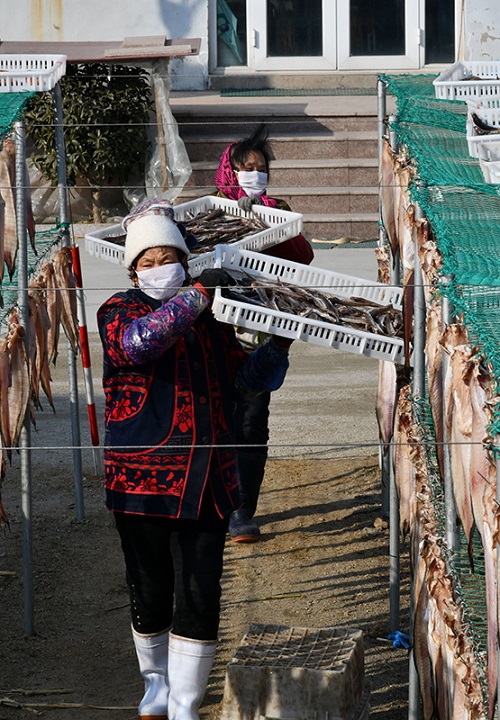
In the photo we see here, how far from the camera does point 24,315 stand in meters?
5.16

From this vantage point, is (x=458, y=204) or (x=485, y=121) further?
(x=485, y=121)

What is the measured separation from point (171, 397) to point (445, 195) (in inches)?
47.9

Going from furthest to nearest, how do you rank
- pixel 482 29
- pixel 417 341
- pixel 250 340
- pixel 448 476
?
pixel 482 29, pixel 250 340, pixel 417 341, pixel 448 476

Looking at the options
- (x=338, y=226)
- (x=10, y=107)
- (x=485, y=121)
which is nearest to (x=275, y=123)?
(x=338, y=226)

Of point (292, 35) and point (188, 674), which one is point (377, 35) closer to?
point (292, 35)

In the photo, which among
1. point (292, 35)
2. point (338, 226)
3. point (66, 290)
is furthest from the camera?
point (292, 35)

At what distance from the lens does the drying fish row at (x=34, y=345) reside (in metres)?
4.71

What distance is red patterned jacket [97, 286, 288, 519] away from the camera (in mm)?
4066

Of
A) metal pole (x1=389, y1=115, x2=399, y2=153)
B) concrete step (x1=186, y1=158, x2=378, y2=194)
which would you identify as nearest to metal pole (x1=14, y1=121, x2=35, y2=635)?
metal pole (x1=389, y1=115, x2=399, y2=153)

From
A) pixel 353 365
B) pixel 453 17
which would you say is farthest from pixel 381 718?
pixel 453 17

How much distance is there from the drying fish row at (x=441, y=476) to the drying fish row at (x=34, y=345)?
1343mm

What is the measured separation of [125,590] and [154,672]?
1.57m

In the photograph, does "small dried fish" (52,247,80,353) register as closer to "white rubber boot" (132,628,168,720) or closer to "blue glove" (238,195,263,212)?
"blue glove" (238,195,263,212)

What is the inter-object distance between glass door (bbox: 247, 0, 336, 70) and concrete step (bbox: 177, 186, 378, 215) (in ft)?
9.56
